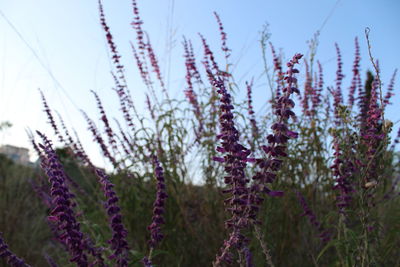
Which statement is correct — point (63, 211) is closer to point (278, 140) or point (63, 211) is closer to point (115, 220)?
point (115, 220)

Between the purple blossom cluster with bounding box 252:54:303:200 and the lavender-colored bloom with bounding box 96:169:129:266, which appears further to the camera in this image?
the lavender-colored bloom with bounding box 96:169:129:266

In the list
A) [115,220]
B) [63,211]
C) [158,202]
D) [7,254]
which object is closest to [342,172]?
[158,202]

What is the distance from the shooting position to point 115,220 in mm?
1538

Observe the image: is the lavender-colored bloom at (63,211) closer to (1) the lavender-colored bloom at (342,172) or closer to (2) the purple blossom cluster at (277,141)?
(2) the purple blossom cluster at (277,141)

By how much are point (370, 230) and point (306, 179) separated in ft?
3.86

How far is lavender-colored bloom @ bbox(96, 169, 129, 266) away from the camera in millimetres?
1487

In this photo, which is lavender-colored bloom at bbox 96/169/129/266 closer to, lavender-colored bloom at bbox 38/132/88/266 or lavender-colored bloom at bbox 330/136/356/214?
lavender-colored bloom at bbox 38/132/88/266

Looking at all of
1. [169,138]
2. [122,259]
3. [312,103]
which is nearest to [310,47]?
[312,103]

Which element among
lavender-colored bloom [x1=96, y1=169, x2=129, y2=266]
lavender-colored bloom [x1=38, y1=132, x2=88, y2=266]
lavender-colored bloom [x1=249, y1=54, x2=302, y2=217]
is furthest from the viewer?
lavender-colored bloom [x1=96, y1=169, x2=129, y2=266]

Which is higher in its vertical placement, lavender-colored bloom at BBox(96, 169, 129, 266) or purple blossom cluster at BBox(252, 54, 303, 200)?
purple blossom cluster at BBox(252, 54, 303, 200)

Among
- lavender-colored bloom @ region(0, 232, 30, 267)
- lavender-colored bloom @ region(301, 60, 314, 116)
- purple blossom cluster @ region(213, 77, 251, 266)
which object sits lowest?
lavender-colored bloom @ region(0, 232, 30, 267)

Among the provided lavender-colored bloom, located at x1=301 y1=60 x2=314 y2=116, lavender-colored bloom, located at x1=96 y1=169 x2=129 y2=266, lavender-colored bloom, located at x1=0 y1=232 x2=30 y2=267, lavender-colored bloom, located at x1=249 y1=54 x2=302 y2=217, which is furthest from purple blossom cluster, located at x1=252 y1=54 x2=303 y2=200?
lavender-colored bloom, located at x1=301 y1=60 x2=314 y2=116

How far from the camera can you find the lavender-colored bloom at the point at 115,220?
1.49m

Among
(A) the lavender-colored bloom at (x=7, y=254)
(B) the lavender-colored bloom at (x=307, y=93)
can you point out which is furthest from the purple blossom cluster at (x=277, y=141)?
(B) the lavender-colored bloom at (x=307, y=93)
